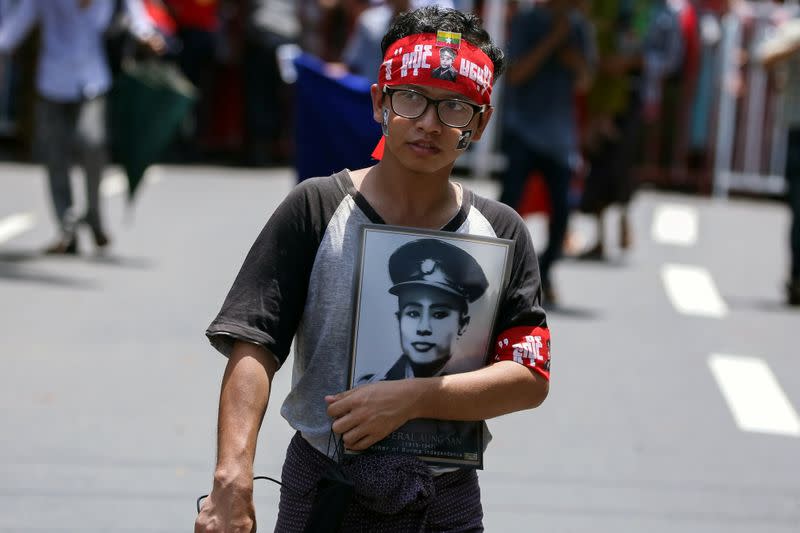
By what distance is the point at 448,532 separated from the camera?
318cm

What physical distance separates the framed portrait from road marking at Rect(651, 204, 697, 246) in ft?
36.3

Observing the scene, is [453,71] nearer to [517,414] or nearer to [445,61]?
[445,61]

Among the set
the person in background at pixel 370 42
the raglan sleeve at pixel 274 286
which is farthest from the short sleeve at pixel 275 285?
the person in background at pixel 370 42

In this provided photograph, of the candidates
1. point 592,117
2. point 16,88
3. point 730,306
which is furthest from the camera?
point 16,88

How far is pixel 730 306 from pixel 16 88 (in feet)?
29.8

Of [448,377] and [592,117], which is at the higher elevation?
[592,117]

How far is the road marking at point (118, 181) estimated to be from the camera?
573 inches

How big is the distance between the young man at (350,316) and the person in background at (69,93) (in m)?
8.07

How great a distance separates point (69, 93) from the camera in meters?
11.0

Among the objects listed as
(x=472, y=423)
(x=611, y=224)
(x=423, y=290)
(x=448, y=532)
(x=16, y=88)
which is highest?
(x=16, y=88)

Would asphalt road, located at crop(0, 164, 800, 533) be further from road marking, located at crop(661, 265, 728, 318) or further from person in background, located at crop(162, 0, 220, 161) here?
person in background, located at crop(162, 0, 220, 161)

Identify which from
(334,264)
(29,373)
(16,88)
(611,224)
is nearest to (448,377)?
(334,264)

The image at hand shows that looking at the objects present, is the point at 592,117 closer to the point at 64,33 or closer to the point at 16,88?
the point at 64,33

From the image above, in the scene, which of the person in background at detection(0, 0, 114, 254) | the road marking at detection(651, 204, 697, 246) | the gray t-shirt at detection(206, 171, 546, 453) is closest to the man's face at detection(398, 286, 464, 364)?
the gray t-shirt at detection(206, 171, 546, 453)
